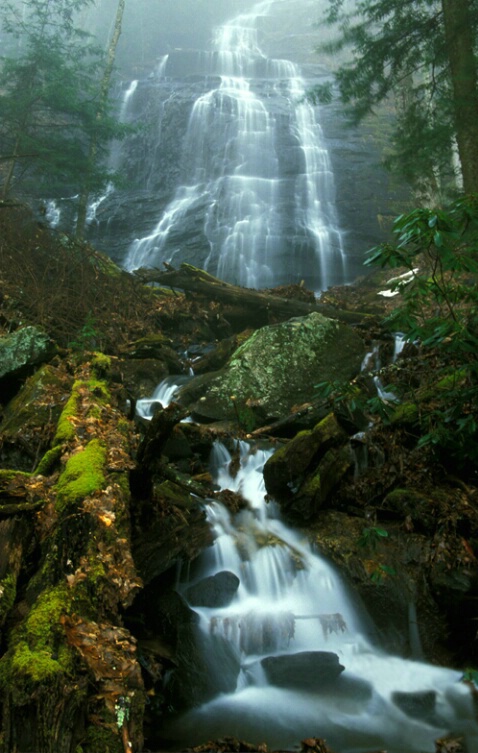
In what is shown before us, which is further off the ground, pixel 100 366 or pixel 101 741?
pixel 100 366

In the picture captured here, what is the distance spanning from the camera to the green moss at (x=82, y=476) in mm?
3279

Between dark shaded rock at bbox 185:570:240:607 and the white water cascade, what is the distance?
0.17ft

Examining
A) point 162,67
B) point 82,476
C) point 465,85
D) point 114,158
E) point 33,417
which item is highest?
point 162,67

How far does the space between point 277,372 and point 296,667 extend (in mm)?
4691

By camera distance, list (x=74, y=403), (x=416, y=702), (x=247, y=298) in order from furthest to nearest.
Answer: (x=247, y=298)
(x=74, y=403)
(x=416, y=702)

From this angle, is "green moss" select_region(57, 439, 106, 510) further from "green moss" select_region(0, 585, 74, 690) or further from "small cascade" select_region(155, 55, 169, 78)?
"small cascade" select_region(155, 55, 169, 78)

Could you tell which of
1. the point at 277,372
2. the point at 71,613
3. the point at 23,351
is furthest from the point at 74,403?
the point at 277,372

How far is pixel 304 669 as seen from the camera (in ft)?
14.0

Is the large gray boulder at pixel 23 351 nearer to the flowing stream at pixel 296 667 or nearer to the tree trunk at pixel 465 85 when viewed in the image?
the flowing stream at pixel 296 667

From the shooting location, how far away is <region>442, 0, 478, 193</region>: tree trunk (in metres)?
8.11

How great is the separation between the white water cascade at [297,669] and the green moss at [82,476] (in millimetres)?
1739

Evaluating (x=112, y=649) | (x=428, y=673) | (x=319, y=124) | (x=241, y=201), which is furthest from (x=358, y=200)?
(x=112, y=649)

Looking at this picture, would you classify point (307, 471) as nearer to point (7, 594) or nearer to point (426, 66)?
point (7, 594)

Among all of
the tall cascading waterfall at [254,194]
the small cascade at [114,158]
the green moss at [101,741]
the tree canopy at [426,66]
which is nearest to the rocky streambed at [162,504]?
the green moss at [101,741]
